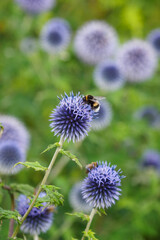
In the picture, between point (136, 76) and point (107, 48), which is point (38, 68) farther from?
point (136, 76)

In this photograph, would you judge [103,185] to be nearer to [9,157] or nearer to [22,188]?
[22,188]

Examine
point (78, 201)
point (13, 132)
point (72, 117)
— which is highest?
point (13, 132)

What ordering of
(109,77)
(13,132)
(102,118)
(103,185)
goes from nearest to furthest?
1. (103,185)
2. (13,132)
3. (102,118)
4. (109,77)

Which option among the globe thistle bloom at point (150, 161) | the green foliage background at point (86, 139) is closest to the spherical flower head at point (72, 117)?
the green foliage background at point (86, 139)

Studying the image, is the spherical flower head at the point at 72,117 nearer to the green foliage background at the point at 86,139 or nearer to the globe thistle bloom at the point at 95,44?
the green foliage background at the point at 86,139

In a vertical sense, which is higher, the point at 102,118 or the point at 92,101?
the point at 102,118

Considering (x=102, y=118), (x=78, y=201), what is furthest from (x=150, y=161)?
(x=78, y=201)

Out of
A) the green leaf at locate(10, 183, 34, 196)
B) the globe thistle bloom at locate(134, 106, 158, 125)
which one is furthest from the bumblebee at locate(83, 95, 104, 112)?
the globe thistle bloom at locate(134, 106, 158, 125)
